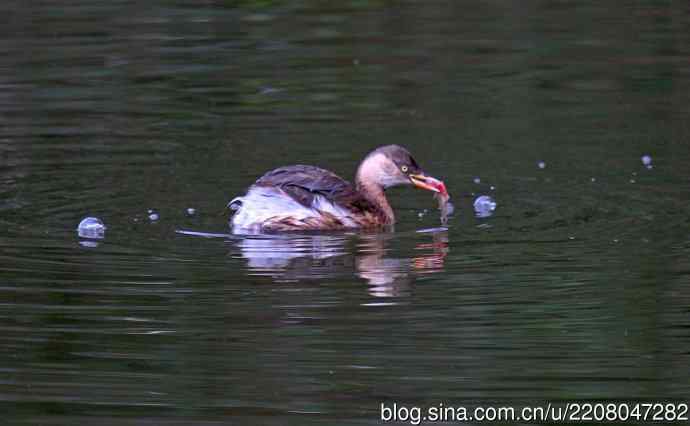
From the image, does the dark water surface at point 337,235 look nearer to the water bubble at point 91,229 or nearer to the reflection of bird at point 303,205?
the water bubble at point 91,229

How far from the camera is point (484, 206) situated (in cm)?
984

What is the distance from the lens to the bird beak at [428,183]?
31.7 feet

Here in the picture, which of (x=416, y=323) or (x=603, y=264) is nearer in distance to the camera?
(x=416, y=323)

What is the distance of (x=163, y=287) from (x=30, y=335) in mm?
937

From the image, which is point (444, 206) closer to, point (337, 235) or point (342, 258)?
point (337, 235)

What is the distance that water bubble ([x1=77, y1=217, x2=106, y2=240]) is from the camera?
9.13m

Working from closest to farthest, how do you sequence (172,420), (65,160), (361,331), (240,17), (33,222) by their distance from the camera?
1. (172,420)
2. (361,331)
3. (33,222)
4. (65,160)
5. (240,17)

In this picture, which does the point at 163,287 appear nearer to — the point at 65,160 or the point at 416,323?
the point at 416,323

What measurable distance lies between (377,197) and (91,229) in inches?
72.4

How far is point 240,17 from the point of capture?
17.0 m

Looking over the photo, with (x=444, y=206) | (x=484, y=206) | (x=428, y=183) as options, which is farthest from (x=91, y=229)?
(x=484, y=206)

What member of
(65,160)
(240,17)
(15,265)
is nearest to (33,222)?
(15,265)

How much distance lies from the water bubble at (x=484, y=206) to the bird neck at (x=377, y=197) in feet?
1.78

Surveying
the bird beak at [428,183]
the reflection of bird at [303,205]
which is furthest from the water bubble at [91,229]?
the bird beak at [428,183]
